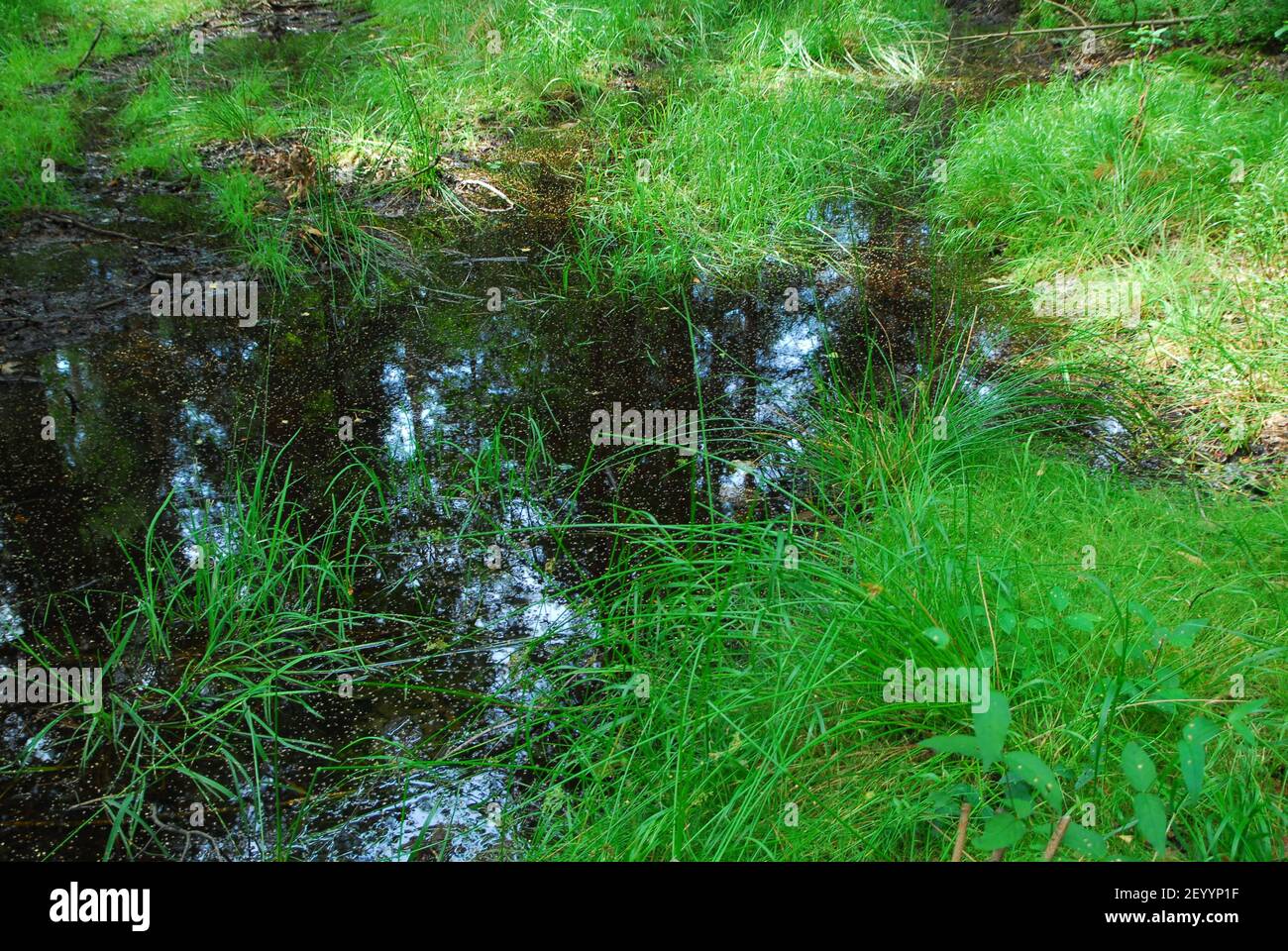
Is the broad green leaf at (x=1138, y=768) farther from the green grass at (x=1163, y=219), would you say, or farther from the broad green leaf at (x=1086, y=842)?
the green grass at (x=1163, y=219)

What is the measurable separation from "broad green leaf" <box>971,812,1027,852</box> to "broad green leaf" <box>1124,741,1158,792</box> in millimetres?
192

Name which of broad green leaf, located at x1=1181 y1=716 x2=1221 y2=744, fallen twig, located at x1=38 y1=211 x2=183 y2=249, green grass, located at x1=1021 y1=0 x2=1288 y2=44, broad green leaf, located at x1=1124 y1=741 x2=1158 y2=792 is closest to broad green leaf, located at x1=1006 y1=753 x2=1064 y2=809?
broad green leaf, located at x1=1124 y1=741 x2=1158 y2=792

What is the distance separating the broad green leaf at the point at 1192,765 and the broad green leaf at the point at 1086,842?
16cm

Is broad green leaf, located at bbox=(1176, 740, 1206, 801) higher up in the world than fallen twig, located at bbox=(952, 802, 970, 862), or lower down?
higher up

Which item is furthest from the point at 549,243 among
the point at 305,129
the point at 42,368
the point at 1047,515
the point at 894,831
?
the point at 894,831

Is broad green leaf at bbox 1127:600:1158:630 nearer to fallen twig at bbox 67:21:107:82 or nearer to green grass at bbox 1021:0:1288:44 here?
green grass at bbox 1021:0:1288:44

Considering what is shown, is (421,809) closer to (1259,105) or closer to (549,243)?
(549,243)

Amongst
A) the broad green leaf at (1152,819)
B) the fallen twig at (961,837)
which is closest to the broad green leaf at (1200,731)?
the broad green leaf at (1152,819)

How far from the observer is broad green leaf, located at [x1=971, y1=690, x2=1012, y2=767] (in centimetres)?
155

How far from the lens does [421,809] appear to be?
2.03 metres

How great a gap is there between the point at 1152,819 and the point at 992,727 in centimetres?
26

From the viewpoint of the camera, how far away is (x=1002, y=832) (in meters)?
1.54

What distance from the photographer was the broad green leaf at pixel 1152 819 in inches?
55.8

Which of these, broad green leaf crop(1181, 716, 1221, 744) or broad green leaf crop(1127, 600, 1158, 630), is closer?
broad green leaf crop(1181, 716, 1221, 744)
